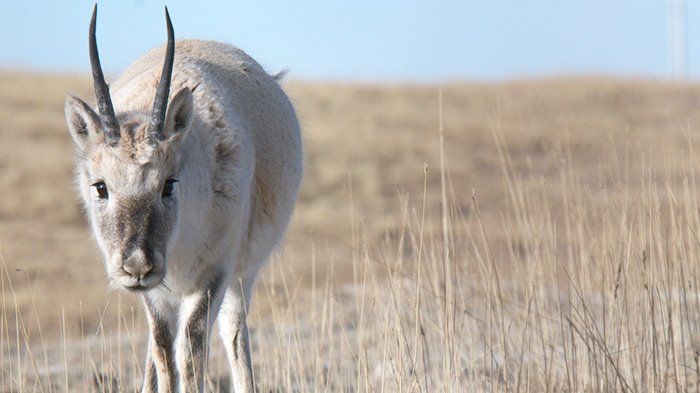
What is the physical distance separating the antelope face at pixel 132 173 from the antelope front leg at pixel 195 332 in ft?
2.02

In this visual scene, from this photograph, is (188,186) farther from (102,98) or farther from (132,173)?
(102,98)

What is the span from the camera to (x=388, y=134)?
22.2 m

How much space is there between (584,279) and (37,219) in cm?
1285

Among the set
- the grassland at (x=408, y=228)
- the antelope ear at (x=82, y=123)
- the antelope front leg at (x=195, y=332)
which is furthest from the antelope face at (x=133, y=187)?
the grassland at (x=408, y=228)

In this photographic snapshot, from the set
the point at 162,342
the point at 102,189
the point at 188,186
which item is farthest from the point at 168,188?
the point at 162,342

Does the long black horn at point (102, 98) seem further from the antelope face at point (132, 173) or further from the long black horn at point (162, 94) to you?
the long black horn at point (162, 94)

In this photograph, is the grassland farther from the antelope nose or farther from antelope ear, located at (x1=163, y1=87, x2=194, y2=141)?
antelope ear, located at (x1=163, y1=87, x2=194, y2=141)

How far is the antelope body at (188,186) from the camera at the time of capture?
3.39 metres

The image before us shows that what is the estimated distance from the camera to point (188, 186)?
3.70 metres

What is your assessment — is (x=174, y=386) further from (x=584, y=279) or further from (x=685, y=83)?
(x=685, y=83)

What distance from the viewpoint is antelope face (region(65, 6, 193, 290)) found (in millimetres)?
3219

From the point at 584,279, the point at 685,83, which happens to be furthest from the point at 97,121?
the point at 685,83

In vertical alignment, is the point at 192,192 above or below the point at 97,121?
below

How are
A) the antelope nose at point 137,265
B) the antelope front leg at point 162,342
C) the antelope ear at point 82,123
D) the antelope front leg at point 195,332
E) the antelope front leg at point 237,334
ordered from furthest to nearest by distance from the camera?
the antelope front leg at point 237,334 < the antelope front leg at point 162,342 < the antelope front leg at point 195,332 < the antelope ear at point 82,123 < the antelope nose at point 137,265
